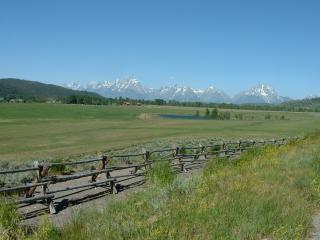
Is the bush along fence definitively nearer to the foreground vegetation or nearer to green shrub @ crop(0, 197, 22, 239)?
green shrub @ crop(0, 197, 22, 239)

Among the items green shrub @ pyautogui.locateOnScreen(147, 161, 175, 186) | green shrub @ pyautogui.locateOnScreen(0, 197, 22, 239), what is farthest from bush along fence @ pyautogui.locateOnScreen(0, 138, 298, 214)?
green shrub @ pyautogui.locateOnScreen(0, 197, 22, 239)

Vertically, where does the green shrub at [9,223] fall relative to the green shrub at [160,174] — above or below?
above

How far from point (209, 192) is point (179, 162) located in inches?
552

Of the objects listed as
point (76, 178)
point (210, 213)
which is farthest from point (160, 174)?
point (210, 213)

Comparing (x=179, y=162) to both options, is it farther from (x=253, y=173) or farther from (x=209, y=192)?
(x=209, y=192)

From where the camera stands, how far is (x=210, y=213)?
8297 millimetres

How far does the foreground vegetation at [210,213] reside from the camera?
7453 millimetres

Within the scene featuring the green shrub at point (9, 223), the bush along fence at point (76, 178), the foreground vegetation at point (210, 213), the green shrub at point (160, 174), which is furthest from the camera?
the green shrub at point (160, 174)

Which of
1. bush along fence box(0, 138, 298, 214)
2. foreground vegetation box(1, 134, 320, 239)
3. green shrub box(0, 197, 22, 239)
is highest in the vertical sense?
foreground vegetation box(1, 134, 320, 239)

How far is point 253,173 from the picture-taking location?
43.2 ft

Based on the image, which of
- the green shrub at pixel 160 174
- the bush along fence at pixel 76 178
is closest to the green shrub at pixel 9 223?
the bush along fence at pixel 76 178

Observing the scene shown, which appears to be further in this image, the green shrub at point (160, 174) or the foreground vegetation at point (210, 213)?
the green shrub at point (160, 174)

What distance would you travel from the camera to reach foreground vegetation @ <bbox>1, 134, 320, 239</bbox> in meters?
7.45

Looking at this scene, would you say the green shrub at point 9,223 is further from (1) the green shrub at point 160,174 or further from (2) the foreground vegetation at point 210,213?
(1) the green shrub at point 160,174
